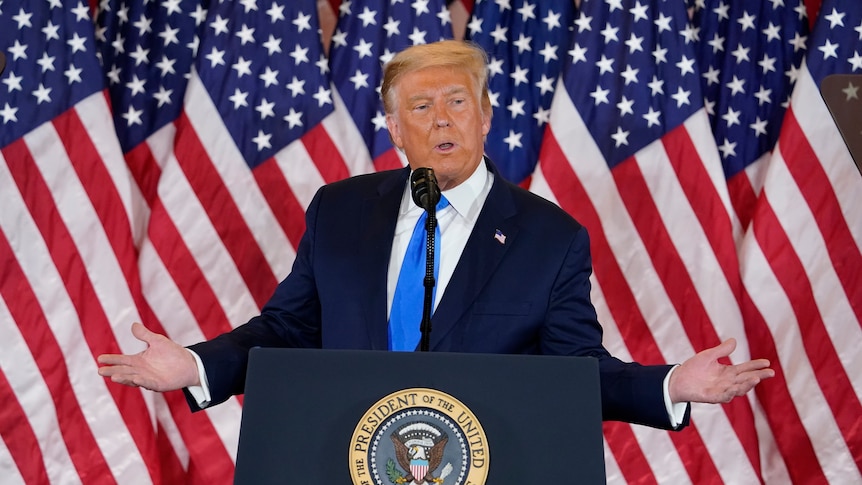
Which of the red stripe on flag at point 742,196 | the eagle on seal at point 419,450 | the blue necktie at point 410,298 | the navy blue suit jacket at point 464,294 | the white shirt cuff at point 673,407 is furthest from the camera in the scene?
the red stripe on flag at point 742,196

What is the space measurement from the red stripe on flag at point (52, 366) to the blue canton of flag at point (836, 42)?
2.93 meters

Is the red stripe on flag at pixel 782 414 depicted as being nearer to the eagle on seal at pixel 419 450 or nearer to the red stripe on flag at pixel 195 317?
the red stripe on flag at pixel 195 317

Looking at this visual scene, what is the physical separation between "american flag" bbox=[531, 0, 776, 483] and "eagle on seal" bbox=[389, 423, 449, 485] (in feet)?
7.72

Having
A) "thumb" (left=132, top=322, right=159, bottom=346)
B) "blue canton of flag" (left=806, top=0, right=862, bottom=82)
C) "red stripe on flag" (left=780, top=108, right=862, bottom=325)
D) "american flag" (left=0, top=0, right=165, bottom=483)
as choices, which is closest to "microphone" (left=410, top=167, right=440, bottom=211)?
"thumb" (left=132, top=322, right=159, bottom=346)

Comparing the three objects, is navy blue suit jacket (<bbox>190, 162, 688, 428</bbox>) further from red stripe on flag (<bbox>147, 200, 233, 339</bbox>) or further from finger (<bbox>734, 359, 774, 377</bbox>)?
red stripe on flag (<bbox>147, 200, 233, 339</bbox>)

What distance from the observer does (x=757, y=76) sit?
4.11m

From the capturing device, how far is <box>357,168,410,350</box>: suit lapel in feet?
7.41

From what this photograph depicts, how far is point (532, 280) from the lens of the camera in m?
2.31

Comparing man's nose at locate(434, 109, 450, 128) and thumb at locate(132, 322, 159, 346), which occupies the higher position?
man's nose at locate(434, 109, 450, 128)

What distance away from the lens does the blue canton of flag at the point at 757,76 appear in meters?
4.09

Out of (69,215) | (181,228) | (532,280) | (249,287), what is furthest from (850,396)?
(69,215)

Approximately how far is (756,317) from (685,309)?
10.0 inches

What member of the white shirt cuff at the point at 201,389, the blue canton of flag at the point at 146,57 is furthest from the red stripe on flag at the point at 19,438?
the white shirt cuff at the point at 201,389

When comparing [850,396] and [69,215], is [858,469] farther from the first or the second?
[69,215]
